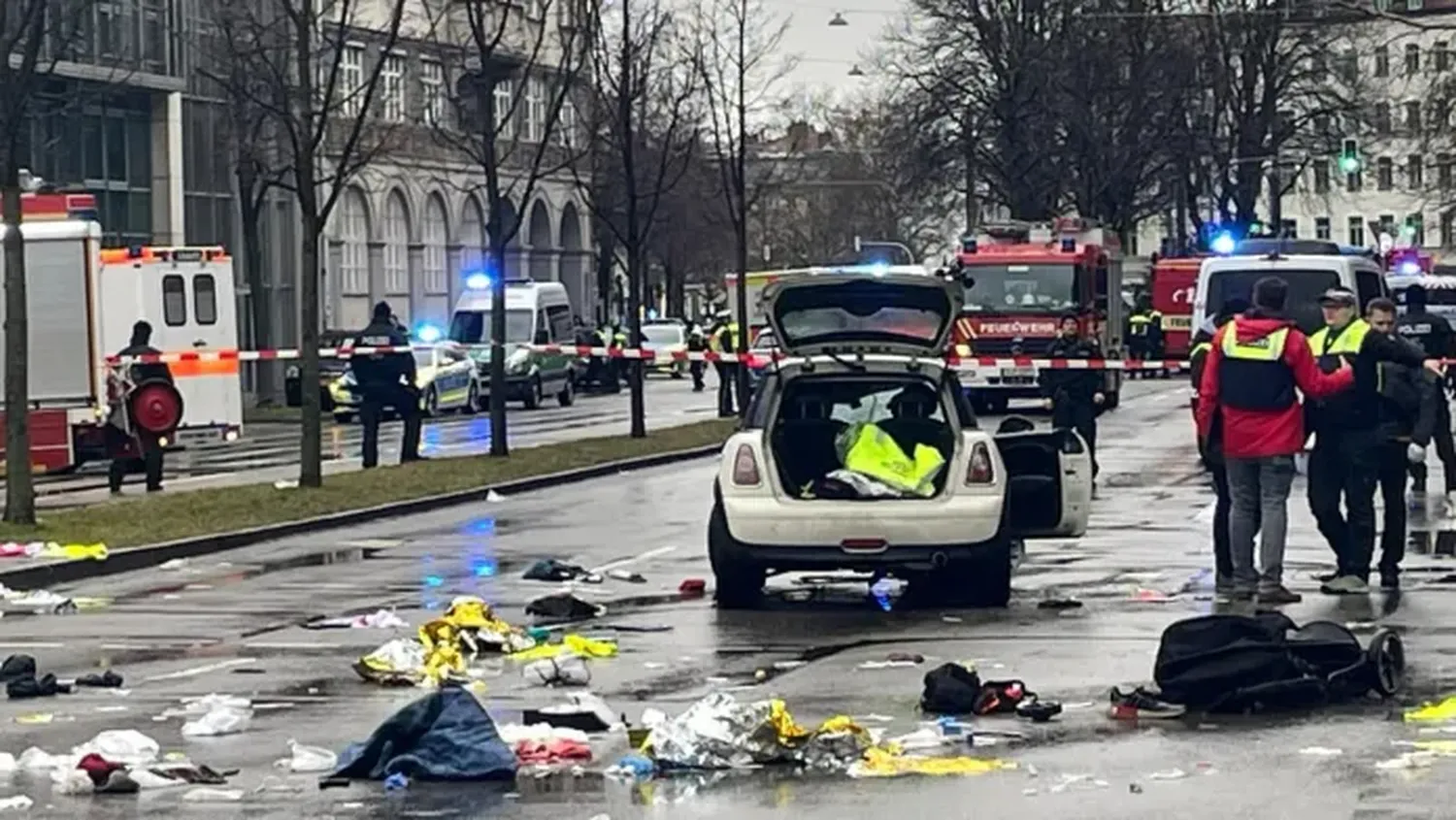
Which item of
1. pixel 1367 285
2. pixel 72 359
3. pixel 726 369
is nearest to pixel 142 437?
pixel 72 359

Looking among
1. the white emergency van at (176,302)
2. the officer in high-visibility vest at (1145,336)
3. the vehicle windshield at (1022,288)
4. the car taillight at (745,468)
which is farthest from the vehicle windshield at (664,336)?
the car taillight at (745,468)

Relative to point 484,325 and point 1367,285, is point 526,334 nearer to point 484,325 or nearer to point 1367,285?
point 484,325

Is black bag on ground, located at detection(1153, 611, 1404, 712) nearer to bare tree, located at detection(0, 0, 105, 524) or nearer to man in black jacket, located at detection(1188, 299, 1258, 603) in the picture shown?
man in black jacket, located at detection(1188, 299, 1258, 603)

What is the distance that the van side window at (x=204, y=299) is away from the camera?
36656 mm

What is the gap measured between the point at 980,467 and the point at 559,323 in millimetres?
42248

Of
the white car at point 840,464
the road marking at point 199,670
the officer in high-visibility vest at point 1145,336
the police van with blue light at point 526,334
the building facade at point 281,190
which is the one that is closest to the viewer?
the road marking at point 199,670

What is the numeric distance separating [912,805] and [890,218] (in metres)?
93.2

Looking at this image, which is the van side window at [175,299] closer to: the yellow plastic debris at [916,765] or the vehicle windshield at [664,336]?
the yellow plastic debris at [916,765]

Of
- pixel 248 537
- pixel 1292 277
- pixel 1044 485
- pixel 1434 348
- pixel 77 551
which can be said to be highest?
pixel 1292 277

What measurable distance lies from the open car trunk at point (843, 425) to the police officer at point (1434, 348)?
3567mm

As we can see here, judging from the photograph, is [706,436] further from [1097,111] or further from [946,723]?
[1097,111]

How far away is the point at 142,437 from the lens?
27.9 meters

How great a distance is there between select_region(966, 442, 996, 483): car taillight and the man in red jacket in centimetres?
133

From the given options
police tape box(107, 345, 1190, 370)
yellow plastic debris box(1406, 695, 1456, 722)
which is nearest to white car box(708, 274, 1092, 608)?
yellow plastic debris box(1406, 695, 1456, 722)
